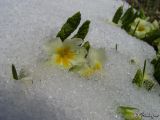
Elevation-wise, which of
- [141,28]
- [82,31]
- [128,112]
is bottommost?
[128,112]

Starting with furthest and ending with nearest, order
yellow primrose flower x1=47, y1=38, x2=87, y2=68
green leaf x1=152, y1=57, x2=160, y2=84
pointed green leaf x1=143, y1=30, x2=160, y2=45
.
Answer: pointed green leaf x1=143, y1=30, x2=160, y2=45 → green leaf x1=152, y1=57, x2=160, y2=84 → yellow primrose flower x1=47, y1=38, x2=87, y2=68

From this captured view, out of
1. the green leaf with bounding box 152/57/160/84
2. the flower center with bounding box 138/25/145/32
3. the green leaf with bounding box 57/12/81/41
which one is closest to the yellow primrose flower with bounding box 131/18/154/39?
the flower center with bounding box 138/25/145/32

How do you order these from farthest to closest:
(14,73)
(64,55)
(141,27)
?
(141,27) → (64,55) → (14,73)

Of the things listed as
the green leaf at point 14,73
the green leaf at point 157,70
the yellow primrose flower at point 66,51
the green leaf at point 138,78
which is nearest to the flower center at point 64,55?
the yellow primrose flower at point 66,51

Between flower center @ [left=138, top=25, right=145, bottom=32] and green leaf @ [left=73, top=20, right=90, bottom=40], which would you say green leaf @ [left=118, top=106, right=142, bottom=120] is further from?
flower center @ [left=138, top=25, right=145, bottom=32]

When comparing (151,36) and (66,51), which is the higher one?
(66,51)

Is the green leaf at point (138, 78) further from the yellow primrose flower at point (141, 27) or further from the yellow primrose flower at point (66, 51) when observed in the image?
the yellow primrose flower at point (141, 27)

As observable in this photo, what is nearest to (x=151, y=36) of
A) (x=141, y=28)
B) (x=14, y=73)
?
(x=141, y=28)

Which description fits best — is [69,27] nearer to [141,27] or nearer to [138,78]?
[138,78]
